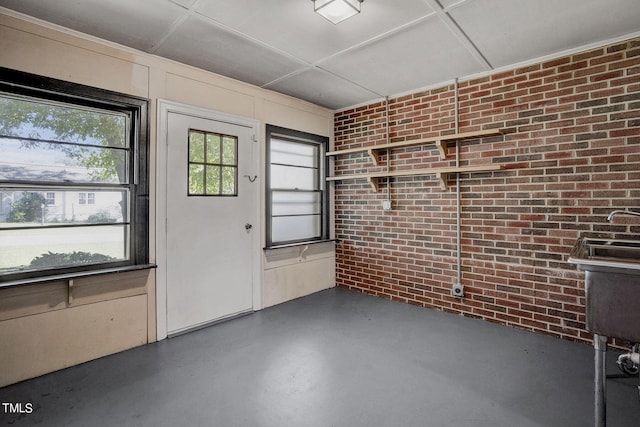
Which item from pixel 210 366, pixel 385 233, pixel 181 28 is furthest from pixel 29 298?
pixel 385 233

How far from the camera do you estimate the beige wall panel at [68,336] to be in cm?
232

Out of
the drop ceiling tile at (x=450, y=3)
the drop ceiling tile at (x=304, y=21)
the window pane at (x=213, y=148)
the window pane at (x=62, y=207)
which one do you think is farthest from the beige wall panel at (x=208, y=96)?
the drop ceiling tile at (x=450, y=3)

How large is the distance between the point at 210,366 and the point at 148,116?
90.1 inches

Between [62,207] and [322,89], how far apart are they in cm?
293

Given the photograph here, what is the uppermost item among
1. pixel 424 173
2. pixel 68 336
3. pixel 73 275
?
pixel 424 173

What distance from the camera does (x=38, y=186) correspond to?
2.46 m

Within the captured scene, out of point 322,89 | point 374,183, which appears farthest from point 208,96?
point 374,183

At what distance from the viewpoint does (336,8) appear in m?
2.22

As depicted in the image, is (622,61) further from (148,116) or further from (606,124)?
(148,116)

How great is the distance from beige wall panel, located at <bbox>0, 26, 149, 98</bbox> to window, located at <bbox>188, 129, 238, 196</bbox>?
0.66 meters

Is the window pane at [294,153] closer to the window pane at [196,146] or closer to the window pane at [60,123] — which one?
the window pane at [196,146]

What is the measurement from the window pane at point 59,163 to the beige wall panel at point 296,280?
1990mm

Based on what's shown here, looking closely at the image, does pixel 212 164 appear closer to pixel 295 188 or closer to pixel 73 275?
pixel 295 188

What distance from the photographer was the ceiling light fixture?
2176mm
